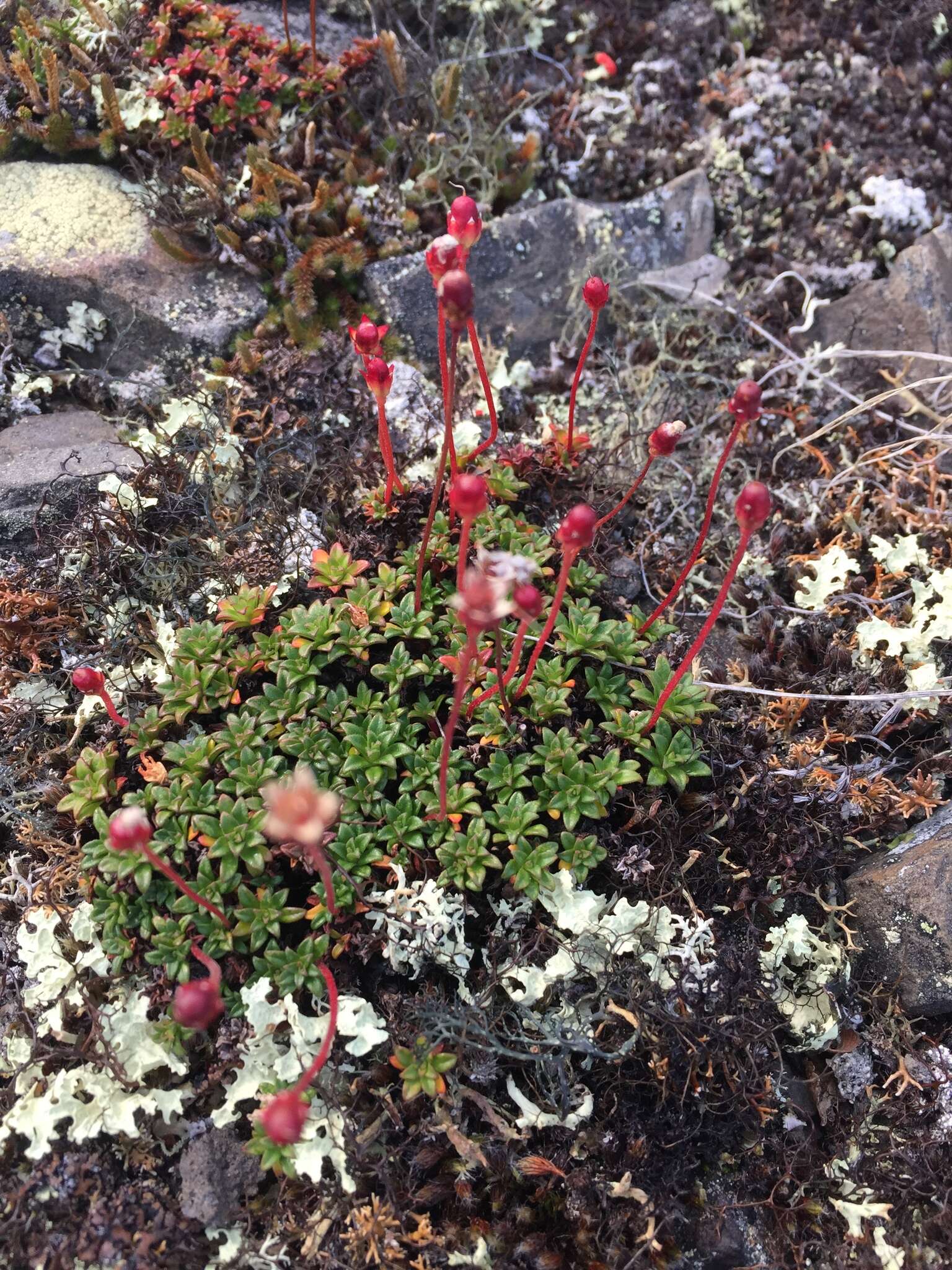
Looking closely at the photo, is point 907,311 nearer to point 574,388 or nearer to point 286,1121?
point 574,388

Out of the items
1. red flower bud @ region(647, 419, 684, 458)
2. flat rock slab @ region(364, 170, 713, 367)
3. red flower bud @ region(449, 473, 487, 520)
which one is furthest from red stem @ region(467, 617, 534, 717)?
flat rock slab @ region(364, 170, 713, 367)

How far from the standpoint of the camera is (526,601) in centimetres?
214

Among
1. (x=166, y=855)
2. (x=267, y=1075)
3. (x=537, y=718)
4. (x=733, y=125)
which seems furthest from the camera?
(x=733, y=125)

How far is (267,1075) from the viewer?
2424mm

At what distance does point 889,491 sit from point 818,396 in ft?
2.04

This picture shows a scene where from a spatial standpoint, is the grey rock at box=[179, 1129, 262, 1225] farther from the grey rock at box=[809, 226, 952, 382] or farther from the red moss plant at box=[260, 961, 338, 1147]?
the grey rock at box=[809, 226, 952, 382]

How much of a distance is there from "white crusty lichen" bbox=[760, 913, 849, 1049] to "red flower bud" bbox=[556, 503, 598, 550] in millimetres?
1421

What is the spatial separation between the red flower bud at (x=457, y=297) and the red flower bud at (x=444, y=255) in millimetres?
156

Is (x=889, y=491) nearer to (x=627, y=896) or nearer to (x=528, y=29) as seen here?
(x=627, y=896)

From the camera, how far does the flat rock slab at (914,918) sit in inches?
109

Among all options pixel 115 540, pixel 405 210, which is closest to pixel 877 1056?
pixel 115 540

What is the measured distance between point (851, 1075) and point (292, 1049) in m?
1.68

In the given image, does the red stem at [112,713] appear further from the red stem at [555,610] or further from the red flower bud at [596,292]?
the red flower bud at [596,292]

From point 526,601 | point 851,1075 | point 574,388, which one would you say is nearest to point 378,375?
point 574,388
